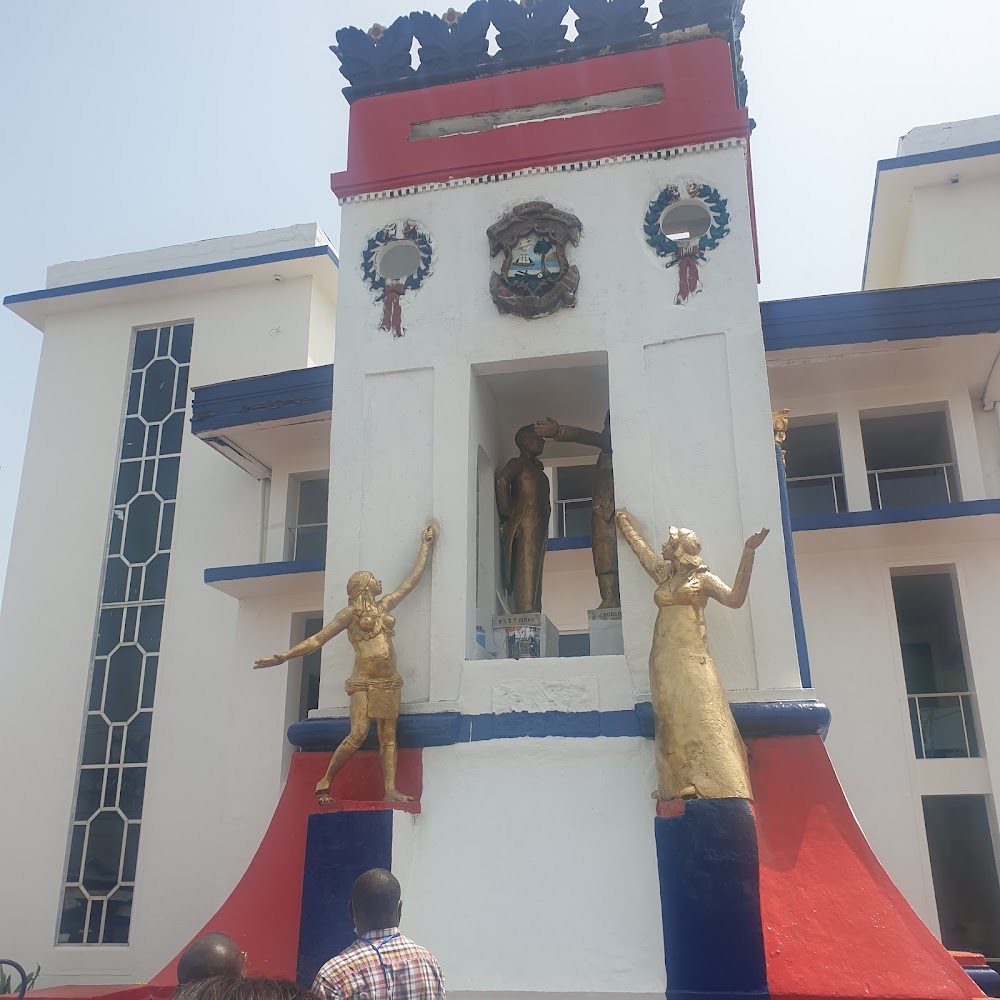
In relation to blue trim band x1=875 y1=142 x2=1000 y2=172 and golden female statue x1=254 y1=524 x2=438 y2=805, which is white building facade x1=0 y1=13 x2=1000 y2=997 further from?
golden female statue x1=254 y1=524 x2=438 y2=805

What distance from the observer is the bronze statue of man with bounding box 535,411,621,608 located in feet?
25.9

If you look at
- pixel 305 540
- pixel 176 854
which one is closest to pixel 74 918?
pixel 176 854

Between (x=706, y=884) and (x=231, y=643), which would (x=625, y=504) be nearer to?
(x=706, y=884)

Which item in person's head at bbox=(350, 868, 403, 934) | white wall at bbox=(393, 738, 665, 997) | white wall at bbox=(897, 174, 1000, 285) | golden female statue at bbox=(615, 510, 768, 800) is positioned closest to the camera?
person's head at bbox=(350, 868, 403, 934)

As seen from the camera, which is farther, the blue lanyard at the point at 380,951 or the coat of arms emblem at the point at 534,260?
the coat of arms emblem at the point at 534,260

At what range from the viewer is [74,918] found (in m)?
11.4

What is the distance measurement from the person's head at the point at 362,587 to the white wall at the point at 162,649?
4617 mm

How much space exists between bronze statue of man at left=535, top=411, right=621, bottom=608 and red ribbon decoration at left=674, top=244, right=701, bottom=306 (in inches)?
41.5

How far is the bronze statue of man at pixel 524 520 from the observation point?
27.1 ft

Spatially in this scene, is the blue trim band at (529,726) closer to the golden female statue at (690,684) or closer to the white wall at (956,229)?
the golden female statue at (690,684)

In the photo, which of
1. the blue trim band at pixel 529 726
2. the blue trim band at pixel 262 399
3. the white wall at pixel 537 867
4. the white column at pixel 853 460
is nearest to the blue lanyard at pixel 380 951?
the white wall at pixel 537 867

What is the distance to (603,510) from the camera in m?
8.07

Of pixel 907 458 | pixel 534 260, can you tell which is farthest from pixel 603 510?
pixel 907 458

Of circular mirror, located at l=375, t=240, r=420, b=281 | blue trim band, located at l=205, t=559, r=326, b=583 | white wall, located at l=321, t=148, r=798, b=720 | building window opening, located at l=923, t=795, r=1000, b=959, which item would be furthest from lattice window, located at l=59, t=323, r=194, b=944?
building window opening, located at l=923, t=795, r=1000, b=959
